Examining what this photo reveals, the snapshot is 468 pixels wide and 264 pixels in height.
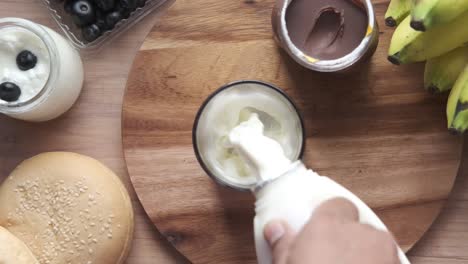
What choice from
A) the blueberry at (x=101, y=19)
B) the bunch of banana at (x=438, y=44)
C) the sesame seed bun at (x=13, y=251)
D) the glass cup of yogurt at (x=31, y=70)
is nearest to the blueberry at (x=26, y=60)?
the glass cup of yogurt at (x=31, y=70)

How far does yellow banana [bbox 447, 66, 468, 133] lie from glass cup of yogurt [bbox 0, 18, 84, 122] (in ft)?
1.80

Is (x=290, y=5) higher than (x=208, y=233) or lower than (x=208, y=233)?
higher

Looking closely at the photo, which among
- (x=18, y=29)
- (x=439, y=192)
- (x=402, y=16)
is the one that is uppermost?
(x=18, y=29)

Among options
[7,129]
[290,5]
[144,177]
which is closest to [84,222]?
[144,177]

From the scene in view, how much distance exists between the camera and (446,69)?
0.90 metres

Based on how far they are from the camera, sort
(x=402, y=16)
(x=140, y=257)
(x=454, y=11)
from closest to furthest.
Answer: (x=454, y=11) → (x=402, y=16) → (x=140, y=257)

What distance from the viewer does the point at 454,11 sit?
79 cm

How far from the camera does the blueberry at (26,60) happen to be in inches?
37.6

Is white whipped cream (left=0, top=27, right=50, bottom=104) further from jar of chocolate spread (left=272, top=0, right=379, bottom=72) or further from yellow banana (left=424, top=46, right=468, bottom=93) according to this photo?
yellow banana (left=424, top=46, right=468, bottom=93)

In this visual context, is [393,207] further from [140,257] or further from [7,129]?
[7,129]

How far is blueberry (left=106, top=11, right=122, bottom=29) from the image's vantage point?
1010 mm

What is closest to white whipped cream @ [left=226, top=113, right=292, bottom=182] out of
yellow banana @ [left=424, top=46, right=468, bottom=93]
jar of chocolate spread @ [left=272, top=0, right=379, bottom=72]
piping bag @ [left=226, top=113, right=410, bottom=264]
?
piping bag @ [left=226, top=113, right=410, bottom=264]

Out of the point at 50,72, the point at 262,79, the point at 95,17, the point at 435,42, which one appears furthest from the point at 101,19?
the point at 435,42

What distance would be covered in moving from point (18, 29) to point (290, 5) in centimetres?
40
